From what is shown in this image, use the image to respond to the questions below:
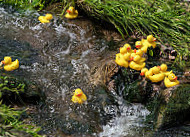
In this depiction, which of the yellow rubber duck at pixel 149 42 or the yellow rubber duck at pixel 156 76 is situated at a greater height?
the yellow rubber duck at pixel 149 42

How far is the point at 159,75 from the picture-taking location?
11.7 feet

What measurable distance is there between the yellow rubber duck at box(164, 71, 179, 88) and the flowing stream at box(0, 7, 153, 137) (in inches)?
18.5

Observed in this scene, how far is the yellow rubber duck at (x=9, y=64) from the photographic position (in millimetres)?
3557

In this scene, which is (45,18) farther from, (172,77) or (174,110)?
(174,110)

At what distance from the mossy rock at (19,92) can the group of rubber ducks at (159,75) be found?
1.48 m

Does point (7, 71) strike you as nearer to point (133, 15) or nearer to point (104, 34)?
point (104, 34)

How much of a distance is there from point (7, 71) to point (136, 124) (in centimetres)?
193

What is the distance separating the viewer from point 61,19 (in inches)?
197

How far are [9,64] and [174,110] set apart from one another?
2.31m

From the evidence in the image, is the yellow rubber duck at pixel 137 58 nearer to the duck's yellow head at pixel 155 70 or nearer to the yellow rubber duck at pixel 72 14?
the duck's yellow head at pixel 155 70

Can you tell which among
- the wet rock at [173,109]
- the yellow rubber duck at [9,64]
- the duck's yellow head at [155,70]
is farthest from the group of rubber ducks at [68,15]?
the wet rock at [173,109]

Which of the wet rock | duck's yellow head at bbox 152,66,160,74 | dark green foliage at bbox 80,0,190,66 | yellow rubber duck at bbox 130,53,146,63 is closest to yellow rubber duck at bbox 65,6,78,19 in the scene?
dark green foliage at bbox 80,0,190,66

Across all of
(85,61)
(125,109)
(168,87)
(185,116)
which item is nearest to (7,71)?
(85,61)

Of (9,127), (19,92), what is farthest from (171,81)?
(9,127)
